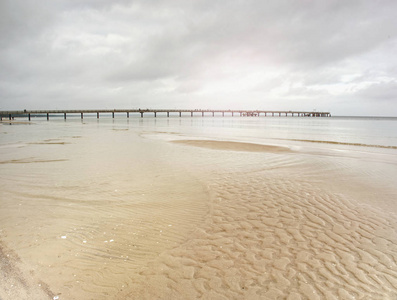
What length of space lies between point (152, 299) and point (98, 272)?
3.78 ft

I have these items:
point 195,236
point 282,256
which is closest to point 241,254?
point 282,256

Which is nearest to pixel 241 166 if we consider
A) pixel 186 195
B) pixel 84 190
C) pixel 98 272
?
pixel 186 195

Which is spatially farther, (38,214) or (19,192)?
(19,192)

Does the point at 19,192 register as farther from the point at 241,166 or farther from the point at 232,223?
the point at 241,166

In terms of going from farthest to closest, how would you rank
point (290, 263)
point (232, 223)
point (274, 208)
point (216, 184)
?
point (216, 184) → point (274, 208) → point (232, 223) → point (290, 263)

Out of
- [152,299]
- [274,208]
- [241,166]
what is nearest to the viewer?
[152,299]

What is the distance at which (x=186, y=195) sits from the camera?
7887 millimetres

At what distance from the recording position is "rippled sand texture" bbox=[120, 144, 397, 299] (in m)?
3.66

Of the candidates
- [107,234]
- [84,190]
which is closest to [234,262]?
[107,234]

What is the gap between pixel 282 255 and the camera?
4.57 metres

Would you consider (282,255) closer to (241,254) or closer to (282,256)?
(282,256)

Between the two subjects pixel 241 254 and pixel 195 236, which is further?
pixel 195 236

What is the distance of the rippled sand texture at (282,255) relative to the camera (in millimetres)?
3656

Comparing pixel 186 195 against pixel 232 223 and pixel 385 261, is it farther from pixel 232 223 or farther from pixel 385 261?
pixel 385 261
